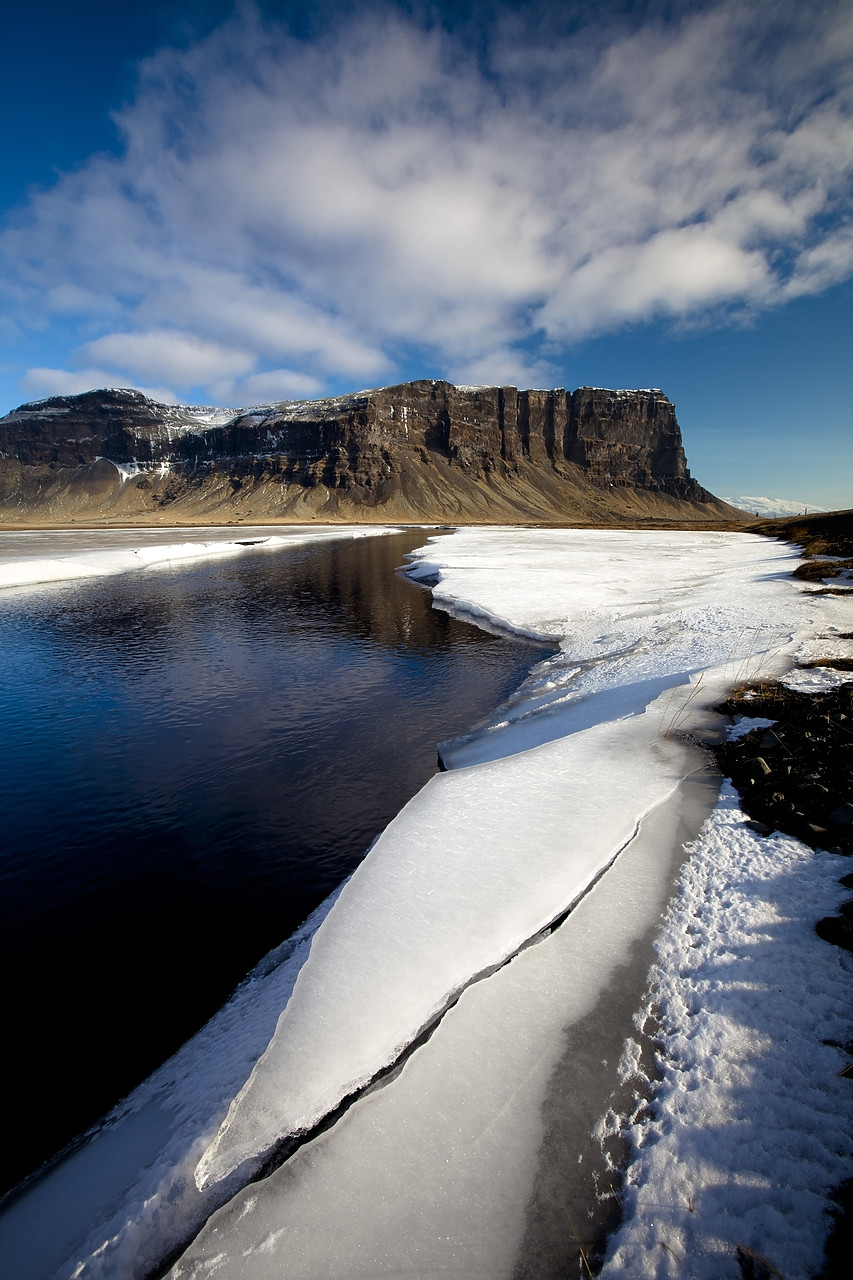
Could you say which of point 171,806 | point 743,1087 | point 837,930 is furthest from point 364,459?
point 743,1087

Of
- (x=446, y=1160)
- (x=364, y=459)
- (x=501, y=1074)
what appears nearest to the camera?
(x=446, y=1160)

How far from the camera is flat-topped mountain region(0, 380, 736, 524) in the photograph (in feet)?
503

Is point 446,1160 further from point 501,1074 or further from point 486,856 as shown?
point 486,856

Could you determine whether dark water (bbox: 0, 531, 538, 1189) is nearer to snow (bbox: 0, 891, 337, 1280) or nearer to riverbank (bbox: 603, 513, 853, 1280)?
snow (bbox: 0, 891, 337, 1280)

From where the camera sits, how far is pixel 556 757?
24.5 ft

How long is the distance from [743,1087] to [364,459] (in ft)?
539

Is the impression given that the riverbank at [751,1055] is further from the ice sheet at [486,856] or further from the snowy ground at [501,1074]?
the ice sheet at [486,856]

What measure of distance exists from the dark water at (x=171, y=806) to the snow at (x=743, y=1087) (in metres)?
4.01

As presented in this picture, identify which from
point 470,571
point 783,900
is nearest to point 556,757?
point 783,900

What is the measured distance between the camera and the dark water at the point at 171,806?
4816 millimetres

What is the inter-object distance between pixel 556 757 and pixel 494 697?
4.90m

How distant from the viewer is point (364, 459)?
6127 inches

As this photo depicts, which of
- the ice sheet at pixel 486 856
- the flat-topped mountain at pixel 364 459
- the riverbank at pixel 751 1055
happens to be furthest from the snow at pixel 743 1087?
the flat-topped mountain at pixel 364 459

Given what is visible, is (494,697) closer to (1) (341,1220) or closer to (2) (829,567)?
(1) (341,1220)
